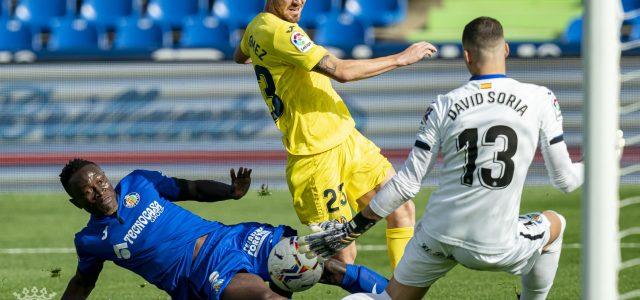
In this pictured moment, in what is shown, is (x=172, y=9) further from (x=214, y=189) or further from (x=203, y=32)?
(x=214, y=189)

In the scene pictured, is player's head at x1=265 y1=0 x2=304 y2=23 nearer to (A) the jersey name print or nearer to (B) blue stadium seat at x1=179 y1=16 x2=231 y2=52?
(A) the jersey name print

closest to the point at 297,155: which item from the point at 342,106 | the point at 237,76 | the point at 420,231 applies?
the point at 342,106

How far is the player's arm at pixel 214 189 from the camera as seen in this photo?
714 centimetres

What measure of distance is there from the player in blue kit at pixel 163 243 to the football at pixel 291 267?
125 mm

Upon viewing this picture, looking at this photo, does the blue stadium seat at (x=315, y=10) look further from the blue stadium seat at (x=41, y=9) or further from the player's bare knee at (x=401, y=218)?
the player's bare knee at (x=401, y=218)

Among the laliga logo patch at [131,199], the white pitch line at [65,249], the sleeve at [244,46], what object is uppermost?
the sleeve at [244,46]

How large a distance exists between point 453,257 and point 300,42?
2.05 meters

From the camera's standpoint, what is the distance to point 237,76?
14.5 meters

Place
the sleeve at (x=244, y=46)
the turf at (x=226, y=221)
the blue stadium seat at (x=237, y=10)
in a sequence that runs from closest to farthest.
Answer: the sleeve at (x=244, y=46) → the turf at (x=226, y=221) → the blue stadium seat at (x=237, y=10)

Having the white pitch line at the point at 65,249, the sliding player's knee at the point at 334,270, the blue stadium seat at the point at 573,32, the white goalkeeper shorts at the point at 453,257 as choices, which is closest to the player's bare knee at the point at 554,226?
the white goalkeeper shorts at the point at 453,257

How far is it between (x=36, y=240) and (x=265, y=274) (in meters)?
5.02

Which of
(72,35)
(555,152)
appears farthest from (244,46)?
(72,35)

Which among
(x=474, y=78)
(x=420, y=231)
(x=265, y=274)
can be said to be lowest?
(x=265, y=274)

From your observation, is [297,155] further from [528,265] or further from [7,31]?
[7,31]
